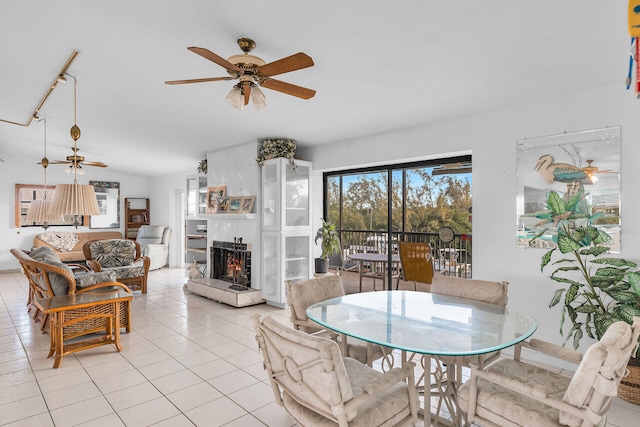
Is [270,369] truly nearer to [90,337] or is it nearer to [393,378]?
[393,378]

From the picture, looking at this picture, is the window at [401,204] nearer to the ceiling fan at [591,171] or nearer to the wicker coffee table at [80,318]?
the ceiling fan at [591,171]

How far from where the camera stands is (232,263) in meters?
5.89

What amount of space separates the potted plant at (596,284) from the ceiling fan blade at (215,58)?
2552 mm

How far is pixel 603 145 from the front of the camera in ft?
9.48

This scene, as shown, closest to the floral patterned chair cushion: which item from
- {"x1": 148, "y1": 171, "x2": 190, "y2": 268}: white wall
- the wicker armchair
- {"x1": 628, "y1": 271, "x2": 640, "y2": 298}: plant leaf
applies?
the wicker armchair

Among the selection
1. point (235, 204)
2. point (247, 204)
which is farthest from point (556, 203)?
point (235, 204)

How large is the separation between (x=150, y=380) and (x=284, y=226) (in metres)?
2.62

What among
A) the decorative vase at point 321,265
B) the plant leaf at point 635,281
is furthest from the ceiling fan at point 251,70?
the decorative vase at point 321,265

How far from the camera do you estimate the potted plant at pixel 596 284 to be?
8.14 ft

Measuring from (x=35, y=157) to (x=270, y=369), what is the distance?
9.45 m

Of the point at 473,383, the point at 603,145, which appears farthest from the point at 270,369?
the point at 603,145

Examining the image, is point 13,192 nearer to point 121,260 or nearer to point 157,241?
point 157,241

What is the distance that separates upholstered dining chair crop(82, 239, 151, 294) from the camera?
6.01 metres

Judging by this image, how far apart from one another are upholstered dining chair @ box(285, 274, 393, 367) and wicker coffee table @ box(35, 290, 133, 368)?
6.76ft
